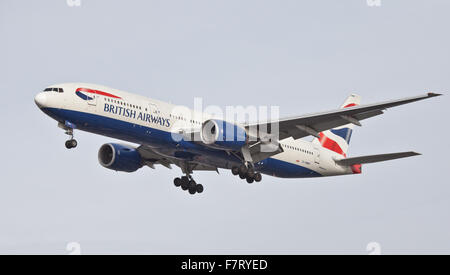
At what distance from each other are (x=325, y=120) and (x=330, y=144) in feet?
30.1

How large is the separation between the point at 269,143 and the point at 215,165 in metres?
4.25

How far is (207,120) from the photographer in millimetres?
45938

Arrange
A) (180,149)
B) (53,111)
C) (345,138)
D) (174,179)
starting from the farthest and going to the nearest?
(345,138) → (174,179) → (180,149) → (53,111)

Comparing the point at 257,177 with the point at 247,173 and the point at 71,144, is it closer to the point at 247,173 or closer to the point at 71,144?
the point at 247,173

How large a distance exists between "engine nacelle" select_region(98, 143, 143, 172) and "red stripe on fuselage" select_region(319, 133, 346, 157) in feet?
42.2

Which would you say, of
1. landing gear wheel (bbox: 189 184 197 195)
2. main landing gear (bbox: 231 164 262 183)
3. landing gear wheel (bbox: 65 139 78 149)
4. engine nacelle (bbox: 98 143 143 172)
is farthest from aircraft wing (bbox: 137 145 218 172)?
landing gear wheel (bbox: 65 139 78 149)

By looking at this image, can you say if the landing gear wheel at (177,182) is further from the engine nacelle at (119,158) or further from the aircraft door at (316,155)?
the aircraft door at (316,155)

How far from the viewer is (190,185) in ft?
174

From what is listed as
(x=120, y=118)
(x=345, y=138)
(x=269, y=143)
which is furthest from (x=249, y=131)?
(x=345, y=138)

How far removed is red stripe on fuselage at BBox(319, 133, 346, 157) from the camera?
54.7m

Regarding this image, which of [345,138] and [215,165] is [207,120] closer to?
[215,165]

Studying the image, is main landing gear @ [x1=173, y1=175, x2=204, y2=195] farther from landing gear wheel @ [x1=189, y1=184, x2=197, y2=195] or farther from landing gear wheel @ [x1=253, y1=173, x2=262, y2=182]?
landing gear wheel @ [x1=253, y1=173, x2=262, y2=182]

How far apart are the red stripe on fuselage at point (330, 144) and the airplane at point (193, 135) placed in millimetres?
1128

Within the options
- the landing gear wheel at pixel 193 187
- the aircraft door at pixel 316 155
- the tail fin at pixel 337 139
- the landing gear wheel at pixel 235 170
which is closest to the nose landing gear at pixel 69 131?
the landing gear wheel at pixel 235 170
